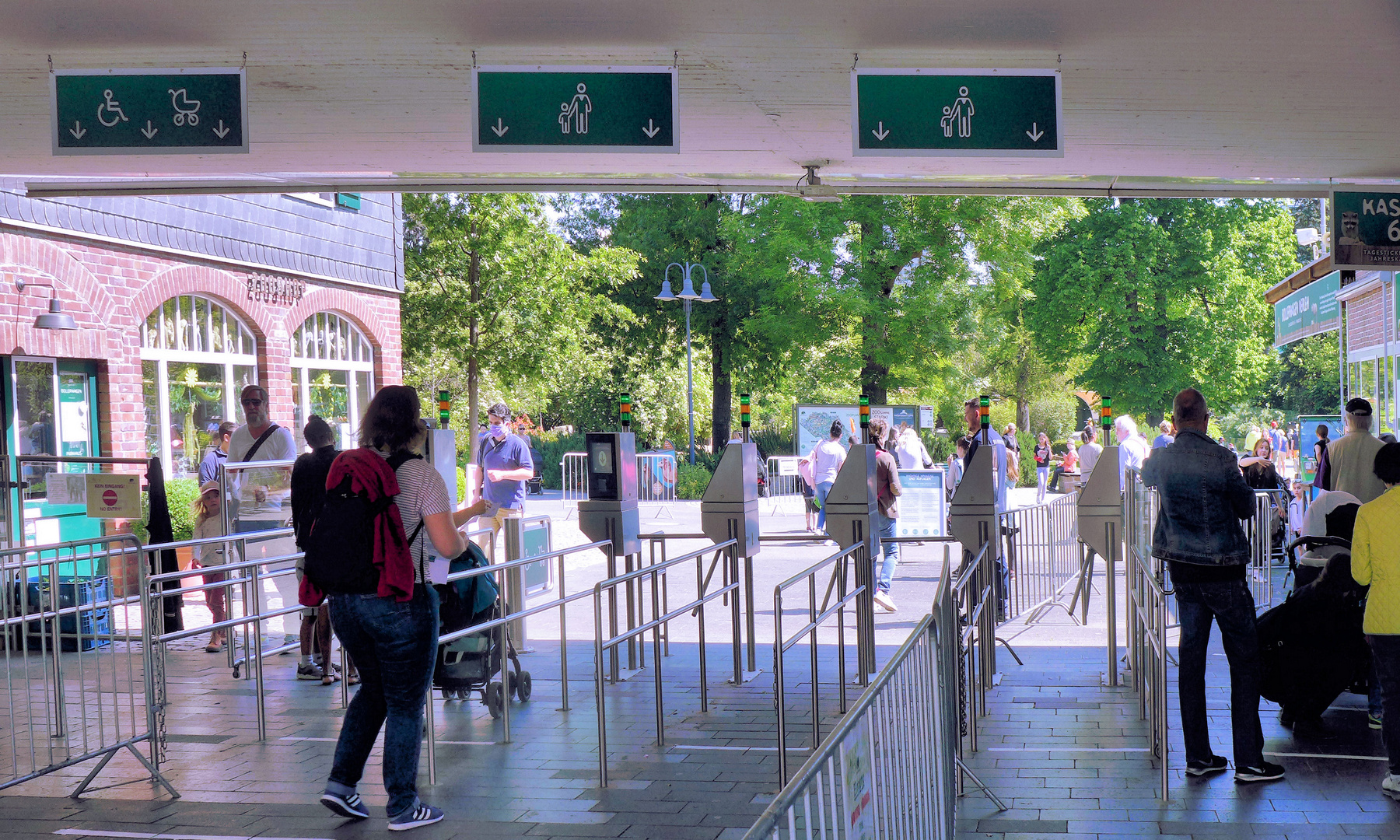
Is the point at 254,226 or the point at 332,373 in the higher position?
the point at 254,226

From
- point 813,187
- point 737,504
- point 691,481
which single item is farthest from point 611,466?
point 691,481

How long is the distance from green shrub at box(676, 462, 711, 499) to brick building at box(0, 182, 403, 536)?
11.7 metres

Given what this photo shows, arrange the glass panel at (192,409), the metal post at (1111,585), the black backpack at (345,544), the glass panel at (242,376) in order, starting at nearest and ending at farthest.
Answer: the black backpack at (345,544), the metal post at (1111,585), the glass panel at (192,409), the glass panel at (242,376)

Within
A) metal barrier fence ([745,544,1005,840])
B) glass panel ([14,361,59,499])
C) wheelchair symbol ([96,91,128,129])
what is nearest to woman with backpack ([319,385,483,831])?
metal barrier fence ([745,544,1005,840])

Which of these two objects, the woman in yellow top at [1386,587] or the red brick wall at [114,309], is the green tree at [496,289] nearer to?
the red brick wall at [114,309]

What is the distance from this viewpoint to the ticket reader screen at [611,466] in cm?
859

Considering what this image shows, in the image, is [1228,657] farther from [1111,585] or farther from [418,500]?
[418,500]

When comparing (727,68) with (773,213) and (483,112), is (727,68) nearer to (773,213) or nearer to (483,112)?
(483,112)

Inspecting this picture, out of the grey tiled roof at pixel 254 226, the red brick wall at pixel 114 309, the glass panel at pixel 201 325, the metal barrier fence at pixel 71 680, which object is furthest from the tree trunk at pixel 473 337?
the metal barrier fence at pixel 71 680

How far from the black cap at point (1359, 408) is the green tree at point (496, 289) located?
630 inches

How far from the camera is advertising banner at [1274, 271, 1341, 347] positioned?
56.3 ft

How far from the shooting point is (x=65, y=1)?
531cm

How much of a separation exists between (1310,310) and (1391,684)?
47.5ft

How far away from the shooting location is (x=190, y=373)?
46.0ft
